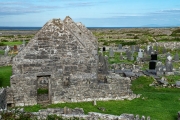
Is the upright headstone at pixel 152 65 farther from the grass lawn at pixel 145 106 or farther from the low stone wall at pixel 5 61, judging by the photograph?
the low stone wall at pixel 5 61

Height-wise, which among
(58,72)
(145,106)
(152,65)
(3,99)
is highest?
(58,72)

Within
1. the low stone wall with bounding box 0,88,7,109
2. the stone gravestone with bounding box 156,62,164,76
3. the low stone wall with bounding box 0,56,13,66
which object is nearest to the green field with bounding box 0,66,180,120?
the low stone wall with bounding box 0,88,7,109

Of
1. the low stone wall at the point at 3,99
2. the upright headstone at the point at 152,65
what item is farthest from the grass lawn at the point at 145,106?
the upright headstone at the point at 152,65

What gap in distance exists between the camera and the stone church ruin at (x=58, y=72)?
14.6 metres

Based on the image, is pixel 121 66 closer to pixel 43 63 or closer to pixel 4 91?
pixel 43 63

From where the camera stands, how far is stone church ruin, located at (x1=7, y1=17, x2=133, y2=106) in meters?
14.6

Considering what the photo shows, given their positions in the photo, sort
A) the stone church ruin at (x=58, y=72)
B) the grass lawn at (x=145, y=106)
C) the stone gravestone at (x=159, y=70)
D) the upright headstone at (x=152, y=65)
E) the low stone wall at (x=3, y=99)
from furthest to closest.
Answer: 1. the upright headstone at (x=152, y=65)
2. the stone gravestone at (x=159, y=70)
3. the stone church ruin at (x=58, y=72)
4. the grass lawn at (x=145, y=106)
5. the low stone wall at (x=3, y=99)

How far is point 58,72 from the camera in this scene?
1520 centimetres

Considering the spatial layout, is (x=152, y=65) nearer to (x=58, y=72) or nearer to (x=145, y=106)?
(x=145, y=106)

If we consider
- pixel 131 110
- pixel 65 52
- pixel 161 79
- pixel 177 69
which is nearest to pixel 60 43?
pixel 65 52

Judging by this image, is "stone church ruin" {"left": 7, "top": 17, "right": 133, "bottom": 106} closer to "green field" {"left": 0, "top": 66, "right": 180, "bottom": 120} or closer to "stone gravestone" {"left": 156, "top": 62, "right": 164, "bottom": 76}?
"green field" {"left": 0, "top": 66, "right": 180, "bottom": 120}

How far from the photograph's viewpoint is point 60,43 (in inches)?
599

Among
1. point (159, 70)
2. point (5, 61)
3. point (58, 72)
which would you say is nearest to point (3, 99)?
point (58, 72)

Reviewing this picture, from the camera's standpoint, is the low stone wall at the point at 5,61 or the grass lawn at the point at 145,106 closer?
the grass lawn at the point at 145,106
